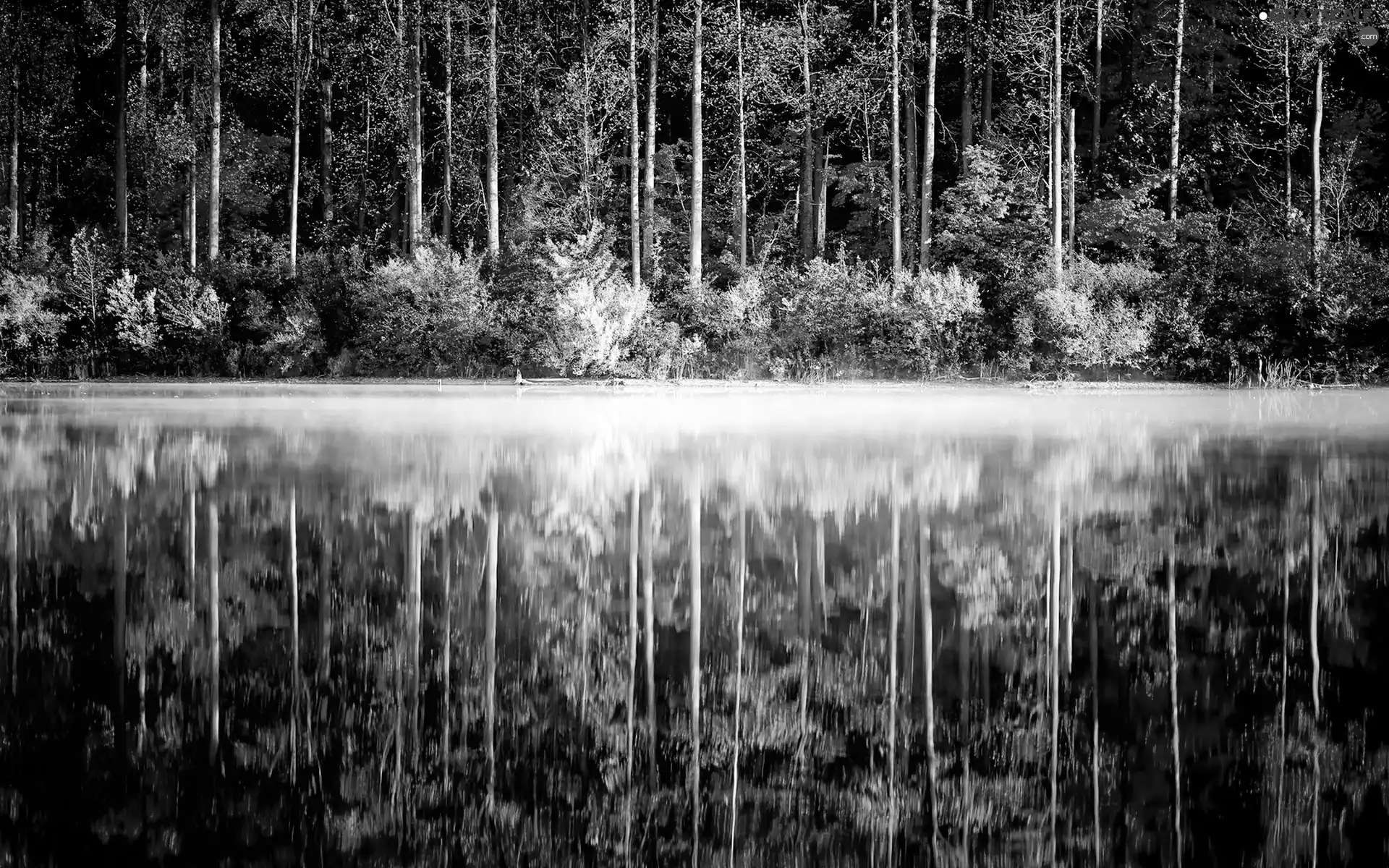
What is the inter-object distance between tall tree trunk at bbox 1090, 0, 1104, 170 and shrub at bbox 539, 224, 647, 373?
2000 centimetres

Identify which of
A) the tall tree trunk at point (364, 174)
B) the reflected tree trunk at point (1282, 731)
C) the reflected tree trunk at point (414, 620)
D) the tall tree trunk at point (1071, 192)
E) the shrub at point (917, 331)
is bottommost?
the reflected tree trunk at point (1282, 731)

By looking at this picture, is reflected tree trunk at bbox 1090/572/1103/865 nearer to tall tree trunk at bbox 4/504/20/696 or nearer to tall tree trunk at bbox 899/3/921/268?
tall tree trunk at bbox 4/504/20/696

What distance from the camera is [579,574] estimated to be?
9664mm

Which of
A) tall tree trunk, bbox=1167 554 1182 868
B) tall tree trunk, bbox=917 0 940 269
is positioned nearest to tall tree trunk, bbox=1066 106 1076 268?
tall tree trunk, bbox=917 0 940 269

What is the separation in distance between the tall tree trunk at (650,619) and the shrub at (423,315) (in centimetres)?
2889

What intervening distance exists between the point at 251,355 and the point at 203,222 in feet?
77.7

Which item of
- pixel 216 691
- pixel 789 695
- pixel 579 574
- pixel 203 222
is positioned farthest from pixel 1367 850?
pixel 203 222

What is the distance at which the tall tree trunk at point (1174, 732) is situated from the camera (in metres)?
4.98

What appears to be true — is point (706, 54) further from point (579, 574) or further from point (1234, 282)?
point (579, 574)

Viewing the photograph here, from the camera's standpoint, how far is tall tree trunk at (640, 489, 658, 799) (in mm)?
5828

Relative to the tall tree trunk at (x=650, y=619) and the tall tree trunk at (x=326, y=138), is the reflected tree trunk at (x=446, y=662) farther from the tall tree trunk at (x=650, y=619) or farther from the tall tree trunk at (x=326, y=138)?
the tall tree trunk at (x=326, y=138)

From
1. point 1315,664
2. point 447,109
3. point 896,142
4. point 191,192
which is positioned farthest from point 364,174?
point 1315,664

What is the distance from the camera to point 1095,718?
629 centimetres

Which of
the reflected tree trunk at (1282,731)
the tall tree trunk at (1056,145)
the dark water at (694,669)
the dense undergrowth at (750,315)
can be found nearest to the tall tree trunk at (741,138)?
the dense undergrowth at (750,315)
